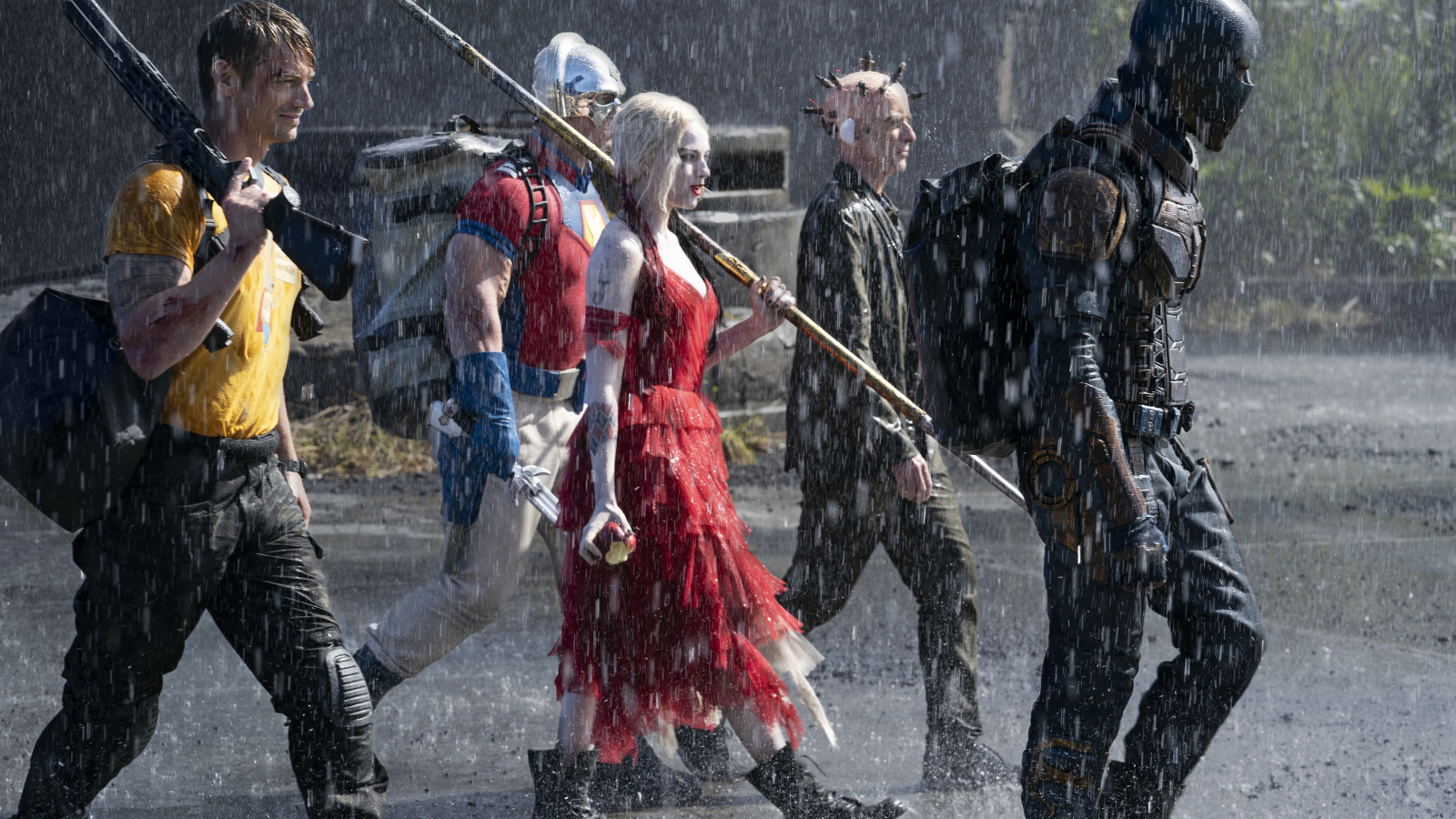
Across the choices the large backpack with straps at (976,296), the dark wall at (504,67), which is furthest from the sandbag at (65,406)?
the dark wall at (504,67)

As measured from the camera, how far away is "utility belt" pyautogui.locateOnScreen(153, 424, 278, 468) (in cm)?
299

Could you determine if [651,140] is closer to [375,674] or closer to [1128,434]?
[1128,434]

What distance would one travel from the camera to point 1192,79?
3.12 meters

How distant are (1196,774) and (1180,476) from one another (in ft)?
4.60

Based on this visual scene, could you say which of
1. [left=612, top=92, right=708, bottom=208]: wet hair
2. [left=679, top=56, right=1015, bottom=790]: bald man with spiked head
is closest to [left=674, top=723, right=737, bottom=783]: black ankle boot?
[left=679, top=56, right=1015, bottom=790]: bald man with spiked head

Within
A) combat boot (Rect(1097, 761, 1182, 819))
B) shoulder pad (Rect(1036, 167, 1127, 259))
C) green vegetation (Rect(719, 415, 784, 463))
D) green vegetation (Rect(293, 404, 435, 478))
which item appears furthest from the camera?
green vegetation (Rect(719, 415, 784, 463))

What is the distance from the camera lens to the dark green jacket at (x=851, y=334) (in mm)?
4297

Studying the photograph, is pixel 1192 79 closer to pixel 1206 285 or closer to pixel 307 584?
pixel 307 584

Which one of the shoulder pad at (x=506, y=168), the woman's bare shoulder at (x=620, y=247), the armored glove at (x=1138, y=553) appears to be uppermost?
the shoulder pad at (x=506, y=168)

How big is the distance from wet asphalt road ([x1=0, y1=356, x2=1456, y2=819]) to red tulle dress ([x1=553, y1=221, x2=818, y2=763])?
57 cm

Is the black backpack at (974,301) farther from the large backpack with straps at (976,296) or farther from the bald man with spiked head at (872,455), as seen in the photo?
the bald man with spiked head at (872,455)

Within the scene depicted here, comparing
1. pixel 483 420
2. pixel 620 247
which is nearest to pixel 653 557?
pixel 483 420

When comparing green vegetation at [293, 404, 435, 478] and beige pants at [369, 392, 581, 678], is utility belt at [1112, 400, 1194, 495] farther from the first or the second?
green vegetation at [293, 404, 435, 478]

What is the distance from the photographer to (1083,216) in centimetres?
294
